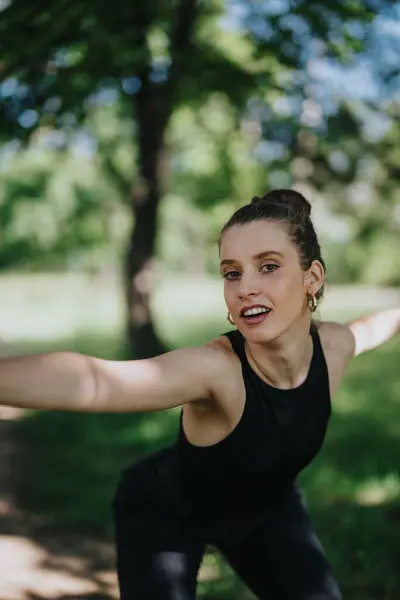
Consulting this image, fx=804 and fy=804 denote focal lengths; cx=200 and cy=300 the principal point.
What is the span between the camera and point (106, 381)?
190 cm

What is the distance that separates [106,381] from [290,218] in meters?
0.80

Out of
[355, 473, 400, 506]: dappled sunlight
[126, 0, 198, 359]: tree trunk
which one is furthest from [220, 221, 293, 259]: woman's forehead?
[126, 0, 198, 359]: tree trunk

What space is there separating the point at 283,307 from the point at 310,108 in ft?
33.1

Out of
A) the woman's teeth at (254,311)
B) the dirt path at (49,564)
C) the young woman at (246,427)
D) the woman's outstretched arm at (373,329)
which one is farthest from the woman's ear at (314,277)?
the dirt path at (49,564)

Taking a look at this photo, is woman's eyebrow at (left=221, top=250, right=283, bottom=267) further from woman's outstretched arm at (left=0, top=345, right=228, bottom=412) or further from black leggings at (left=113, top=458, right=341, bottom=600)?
black leggings at (left=113, top=458, right=341, bottom=600)

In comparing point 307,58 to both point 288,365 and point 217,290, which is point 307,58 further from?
point 217,290

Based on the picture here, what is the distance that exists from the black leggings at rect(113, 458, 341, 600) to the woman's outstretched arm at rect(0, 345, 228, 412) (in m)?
0.58

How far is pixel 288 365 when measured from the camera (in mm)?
2420

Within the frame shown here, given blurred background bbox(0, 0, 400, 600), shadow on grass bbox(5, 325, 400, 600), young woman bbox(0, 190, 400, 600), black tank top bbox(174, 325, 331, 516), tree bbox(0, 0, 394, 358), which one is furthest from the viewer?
tree bbox(0, 0, 394, 358)

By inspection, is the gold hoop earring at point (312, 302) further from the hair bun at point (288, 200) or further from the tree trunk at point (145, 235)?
the tree trunk at point (145, 235)

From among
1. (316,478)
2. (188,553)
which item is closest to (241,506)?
(188,553)

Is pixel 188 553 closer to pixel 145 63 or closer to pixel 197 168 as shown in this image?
pixel 145 63

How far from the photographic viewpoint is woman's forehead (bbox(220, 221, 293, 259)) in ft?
7.37

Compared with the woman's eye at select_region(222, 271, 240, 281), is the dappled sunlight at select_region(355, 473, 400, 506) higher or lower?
lower
